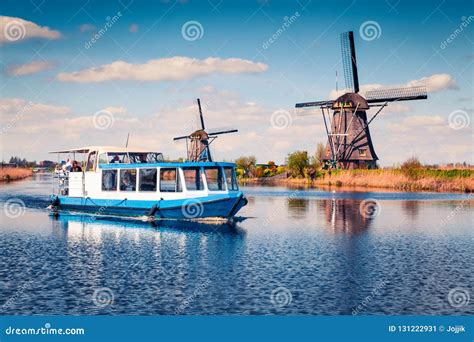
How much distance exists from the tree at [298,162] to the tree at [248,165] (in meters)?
18.1

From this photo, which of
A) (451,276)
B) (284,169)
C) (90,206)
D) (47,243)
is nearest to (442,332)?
(451,276)

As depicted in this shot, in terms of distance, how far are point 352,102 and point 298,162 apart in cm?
2032

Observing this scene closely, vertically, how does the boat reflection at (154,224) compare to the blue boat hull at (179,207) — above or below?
below

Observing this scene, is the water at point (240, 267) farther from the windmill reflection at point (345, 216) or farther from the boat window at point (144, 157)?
the boat window at point (144, 157)

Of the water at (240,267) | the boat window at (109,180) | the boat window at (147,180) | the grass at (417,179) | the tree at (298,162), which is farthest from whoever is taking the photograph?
the tree at (298,162)

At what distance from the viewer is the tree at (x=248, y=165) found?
11619 centimetres

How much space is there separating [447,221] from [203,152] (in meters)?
59.1

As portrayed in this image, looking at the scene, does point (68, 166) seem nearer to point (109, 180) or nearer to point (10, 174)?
point (109, 180)

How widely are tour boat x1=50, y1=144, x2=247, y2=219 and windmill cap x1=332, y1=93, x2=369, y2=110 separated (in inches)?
1777

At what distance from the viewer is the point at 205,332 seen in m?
13.0

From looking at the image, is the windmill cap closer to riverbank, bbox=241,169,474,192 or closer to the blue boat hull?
riverbank, bbox=241,169,474,192

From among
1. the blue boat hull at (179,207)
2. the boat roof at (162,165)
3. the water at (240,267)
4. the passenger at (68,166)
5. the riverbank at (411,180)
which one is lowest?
the water at (240,267)

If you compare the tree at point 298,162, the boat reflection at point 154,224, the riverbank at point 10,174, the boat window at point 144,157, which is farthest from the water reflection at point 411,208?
the riverbank at point 10,174

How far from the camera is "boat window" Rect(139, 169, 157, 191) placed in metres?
35.6
